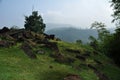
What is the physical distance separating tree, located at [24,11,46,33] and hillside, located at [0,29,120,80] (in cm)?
4319

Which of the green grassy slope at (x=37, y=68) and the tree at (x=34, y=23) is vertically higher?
the tree at (x=34, y=23)

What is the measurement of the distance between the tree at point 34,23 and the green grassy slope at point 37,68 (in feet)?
168

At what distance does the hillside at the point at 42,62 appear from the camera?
33906 millimetres

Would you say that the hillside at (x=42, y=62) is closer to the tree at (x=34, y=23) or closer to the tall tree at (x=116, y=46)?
the tall tree at (x=116, y=46)

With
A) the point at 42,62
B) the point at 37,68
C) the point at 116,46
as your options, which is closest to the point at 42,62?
the point at 42,62

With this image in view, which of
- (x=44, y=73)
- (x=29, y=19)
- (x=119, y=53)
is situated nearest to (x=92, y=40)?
(x=29, y=19)

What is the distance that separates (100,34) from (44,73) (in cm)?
6663

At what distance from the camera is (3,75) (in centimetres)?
3081

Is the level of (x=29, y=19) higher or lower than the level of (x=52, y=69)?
higher

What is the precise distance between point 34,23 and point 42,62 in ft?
196

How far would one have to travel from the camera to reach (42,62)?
3931 centimetres

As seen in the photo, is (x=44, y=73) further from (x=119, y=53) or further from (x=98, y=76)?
(x=119, y=53)

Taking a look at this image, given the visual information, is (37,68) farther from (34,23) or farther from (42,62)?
(34,23)

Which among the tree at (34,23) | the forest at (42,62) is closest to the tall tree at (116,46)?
the forest at (42,62)
